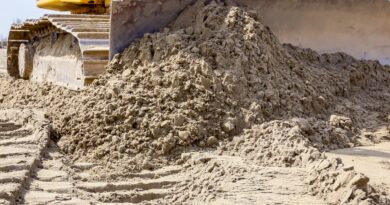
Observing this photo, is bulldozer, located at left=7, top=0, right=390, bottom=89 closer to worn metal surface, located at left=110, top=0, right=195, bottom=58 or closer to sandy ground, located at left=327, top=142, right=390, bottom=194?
worn metal surface, located at left=110, top=0, right=195, bottom=58

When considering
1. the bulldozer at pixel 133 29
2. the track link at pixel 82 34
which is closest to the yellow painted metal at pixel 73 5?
the bulldozer at pixel 133 29

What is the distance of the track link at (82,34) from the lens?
5.38m

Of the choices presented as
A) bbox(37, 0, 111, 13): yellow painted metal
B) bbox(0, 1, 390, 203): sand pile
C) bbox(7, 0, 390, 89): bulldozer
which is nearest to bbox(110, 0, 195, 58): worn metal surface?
bbox(7, 0, 390, 89): bulldozer

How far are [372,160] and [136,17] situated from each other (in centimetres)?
233

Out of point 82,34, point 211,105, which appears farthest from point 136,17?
point 211,105

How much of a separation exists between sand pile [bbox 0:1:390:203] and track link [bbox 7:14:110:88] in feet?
0.95

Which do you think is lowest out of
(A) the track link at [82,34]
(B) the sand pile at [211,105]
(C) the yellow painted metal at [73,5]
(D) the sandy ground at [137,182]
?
(D) the sandy ground at [137,182]

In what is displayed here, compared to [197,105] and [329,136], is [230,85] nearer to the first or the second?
[197,105]

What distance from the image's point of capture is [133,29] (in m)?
5.43

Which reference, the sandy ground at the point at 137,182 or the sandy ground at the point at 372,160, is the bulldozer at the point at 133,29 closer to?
the sandy ground at the point at 137,182

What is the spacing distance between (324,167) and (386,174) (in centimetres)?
85

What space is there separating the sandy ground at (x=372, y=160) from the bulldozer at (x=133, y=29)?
5.84 feet

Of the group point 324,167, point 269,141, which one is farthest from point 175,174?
point 324,167

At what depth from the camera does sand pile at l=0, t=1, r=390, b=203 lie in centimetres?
425
